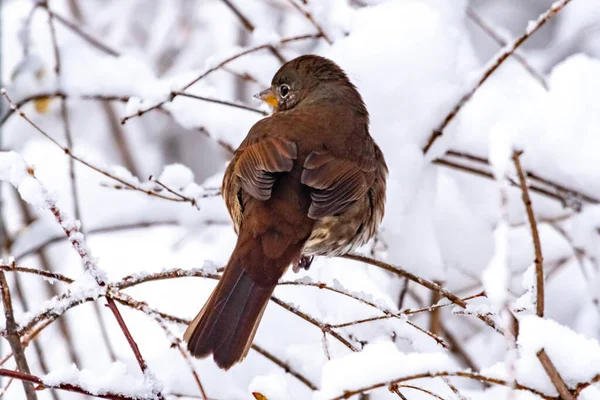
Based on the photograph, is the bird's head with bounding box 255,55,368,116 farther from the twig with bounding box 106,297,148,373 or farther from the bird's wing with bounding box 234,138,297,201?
the twig with bounding box 106,297,148,373

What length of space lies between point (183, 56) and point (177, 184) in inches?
154

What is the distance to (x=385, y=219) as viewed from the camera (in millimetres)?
3676

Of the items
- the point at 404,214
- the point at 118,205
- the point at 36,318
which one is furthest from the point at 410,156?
the point at 118,205

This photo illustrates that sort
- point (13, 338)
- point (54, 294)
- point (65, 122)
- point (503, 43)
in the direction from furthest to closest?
point (54, 294), point (503, 43), point (65, 122), point (13, 338)

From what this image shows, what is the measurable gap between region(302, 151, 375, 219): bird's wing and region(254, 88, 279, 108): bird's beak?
29.5 inches

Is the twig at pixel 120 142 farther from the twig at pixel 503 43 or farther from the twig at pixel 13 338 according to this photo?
the twig at pixel 13 338

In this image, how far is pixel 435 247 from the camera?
375cm

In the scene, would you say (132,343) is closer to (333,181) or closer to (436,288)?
(436,288)

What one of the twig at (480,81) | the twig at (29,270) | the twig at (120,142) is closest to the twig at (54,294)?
the twig at (120,142)

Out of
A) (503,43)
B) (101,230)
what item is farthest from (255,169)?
(503,43)

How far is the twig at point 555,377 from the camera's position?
1.82 metres

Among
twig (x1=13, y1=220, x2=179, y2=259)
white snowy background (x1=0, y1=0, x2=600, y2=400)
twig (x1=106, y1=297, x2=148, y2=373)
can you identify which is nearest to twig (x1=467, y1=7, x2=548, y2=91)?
white snowy background (x1=0, y1=0, x2=600, y2=400)

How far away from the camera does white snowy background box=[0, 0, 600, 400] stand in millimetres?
2207

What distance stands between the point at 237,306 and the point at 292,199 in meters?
0.67
